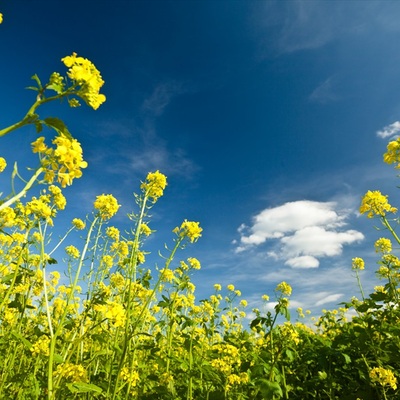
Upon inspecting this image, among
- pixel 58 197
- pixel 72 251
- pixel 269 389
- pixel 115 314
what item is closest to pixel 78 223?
pixel 72 251

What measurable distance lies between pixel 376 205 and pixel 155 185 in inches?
126

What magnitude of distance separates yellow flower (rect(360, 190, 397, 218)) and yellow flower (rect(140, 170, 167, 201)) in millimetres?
2990

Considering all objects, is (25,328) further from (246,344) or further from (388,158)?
(388,158)

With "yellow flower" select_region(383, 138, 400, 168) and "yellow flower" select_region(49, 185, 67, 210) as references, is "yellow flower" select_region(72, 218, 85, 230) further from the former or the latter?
"yellow flower" select_region(383, 138, 400, 168)

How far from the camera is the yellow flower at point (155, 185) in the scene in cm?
437

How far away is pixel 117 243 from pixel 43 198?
194 centimetres

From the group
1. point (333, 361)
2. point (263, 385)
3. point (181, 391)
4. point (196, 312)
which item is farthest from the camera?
point (196, 312)

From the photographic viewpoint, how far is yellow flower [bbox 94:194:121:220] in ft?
15.4

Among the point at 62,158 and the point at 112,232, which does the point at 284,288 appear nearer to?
the point at 112,232

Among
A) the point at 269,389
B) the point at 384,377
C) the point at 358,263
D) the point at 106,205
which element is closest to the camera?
the point at 269,389

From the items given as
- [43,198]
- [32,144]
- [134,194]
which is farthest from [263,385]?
[43,198]

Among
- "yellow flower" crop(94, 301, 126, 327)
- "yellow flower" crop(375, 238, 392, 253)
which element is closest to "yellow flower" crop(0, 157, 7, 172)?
"yellow flower" crop(94, 301, 126, 327)

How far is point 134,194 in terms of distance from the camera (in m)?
4.25

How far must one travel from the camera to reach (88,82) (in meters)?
1.73
